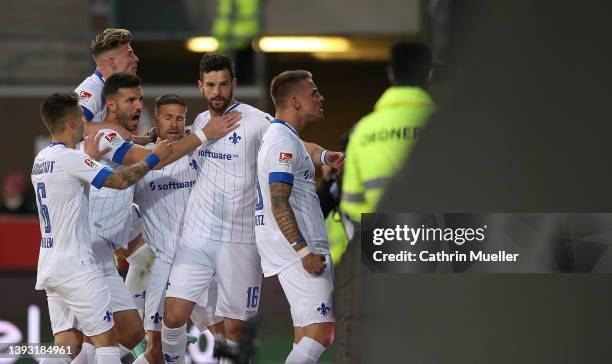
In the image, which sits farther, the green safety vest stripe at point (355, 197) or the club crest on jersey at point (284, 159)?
the club crest on jersey at point (284, 159)

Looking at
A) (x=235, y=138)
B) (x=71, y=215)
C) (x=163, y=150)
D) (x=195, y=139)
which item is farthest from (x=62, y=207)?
(x=235, y=138)

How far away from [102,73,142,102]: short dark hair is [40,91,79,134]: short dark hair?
0.63 meters

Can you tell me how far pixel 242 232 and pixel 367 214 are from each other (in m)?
1.03

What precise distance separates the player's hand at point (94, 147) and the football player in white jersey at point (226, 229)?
0.58 m

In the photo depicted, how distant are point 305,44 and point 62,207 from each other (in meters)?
8.22

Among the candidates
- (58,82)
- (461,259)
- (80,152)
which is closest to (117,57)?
(80,152)

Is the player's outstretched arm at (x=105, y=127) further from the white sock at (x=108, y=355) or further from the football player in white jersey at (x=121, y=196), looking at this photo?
the white sock at (x=108, y=355)

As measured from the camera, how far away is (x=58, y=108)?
6.91 metres

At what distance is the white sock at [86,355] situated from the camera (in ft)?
24.8

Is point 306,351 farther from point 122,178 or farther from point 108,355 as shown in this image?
point 122,178

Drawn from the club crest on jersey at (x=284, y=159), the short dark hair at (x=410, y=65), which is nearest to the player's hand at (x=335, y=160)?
the club crest on jersey at (x=284, y=159)

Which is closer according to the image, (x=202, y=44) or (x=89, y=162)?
(x=89, y=162)

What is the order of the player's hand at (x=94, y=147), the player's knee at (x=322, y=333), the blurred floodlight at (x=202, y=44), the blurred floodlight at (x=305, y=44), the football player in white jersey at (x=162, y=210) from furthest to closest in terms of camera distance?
1. the blurred floodlight at (x=305, y=44)
2. the blurred floodlight at (x=202, y=44)
3. the football player in white jersey at (x=162, y=210)
4. the player's hand at (x=94, y=147)
5. the player's knee at (x=322, y=333)

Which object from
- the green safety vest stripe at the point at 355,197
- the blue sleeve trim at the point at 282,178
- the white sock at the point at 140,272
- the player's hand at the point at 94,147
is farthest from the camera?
the white sock at the point at 140,272
